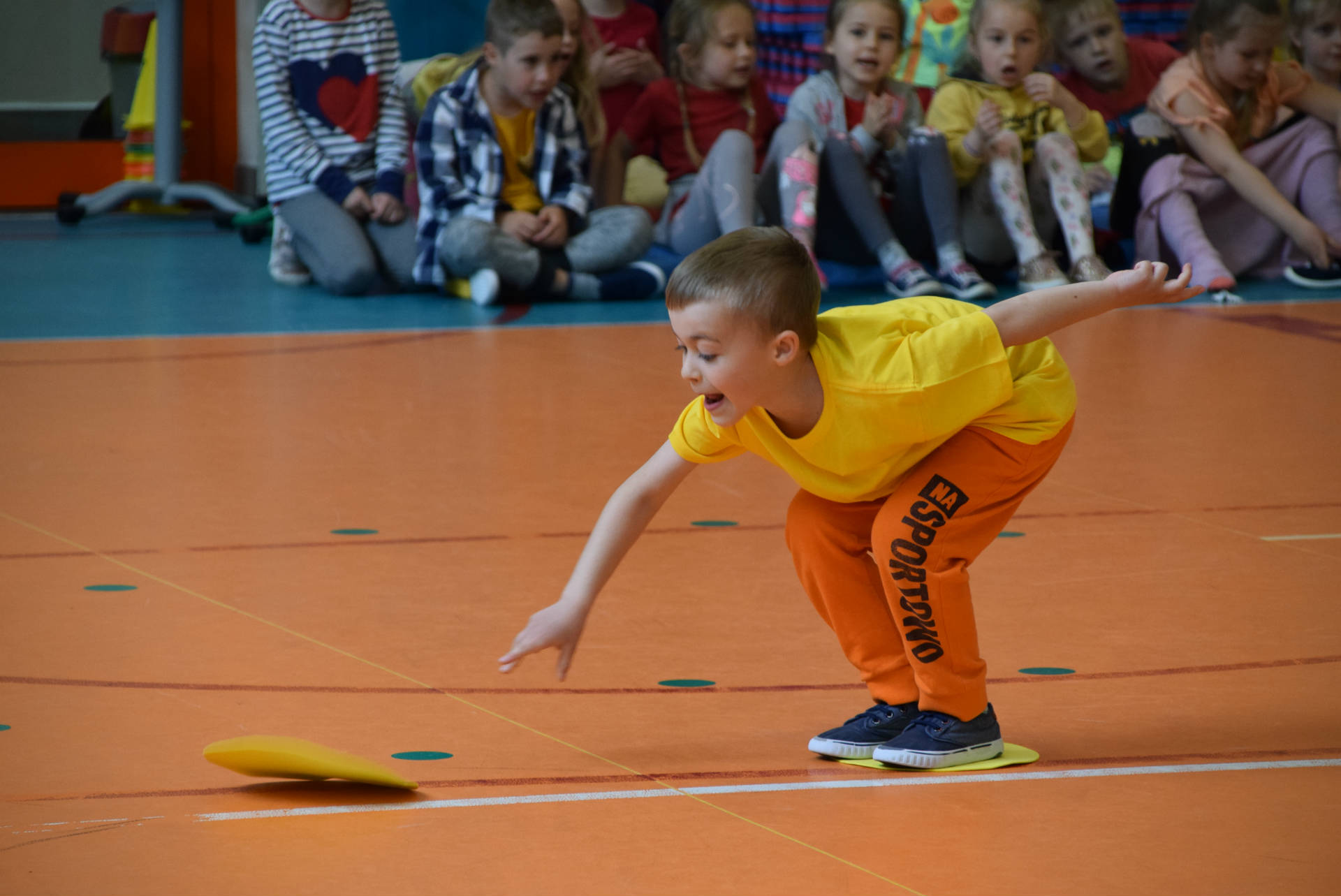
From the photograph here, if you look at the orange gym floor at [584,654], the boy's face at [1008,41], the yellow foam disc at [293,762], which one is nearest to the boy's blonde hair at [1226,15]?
the boy's face at [1008,41]

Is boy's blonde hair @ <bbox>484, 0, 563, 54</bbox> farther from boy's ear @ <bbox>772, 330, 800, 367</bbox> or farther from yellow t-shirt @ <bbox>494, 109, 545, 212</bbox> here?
boy's ear @ <bbox>772, 330, 800, 367</bbox>

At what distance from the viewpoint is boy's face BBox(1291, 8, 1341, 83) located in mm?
5125

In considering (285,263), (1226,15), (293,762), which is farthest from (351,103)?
(293,762)

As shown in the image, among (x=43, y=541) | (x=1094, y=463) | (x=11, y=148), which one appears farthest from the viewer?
(x=11, y=148)

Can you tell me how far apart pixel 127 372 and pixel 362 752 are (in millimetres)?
2219

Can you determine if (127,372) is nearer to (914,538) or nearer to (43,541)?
(43,541)

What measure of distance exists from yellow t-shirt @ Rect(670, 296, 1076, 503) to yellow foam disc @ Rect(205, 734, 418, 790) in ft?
1.29

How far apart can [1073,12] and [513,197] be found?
6.15 ft

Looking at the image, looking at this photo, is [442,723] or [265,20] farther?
[265,20]

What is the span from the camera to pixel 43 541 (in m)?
2.27

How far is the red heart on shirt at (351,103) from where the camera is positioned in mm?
4816

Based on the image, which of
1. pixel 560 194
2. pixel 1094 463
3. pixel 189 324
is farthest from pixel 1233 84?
pixel 189 324

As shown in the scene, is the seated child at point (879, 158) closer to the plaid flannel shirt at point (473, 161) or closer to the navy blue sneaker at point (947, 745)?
the plaid flannel shirt at point (473, 161)

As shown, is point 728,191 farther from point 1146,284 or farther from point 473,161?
point 1146,284
